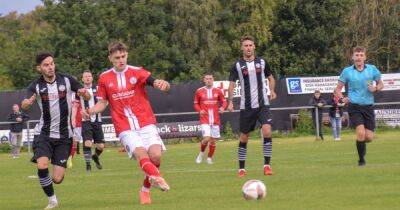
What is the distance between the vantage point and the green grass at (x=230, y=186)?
39.7ft

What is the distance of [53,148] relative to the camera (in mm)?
Result: 13266

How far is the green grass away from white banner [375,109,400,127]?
17.0 meters

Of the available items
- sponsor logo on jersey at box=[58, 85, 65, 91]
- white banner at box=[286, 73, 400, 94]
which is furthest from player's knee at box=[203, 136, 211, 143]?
white banner at box=[286, 73, 400, 94]

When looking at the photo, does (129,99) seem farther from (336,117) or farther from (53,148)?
(336,117)

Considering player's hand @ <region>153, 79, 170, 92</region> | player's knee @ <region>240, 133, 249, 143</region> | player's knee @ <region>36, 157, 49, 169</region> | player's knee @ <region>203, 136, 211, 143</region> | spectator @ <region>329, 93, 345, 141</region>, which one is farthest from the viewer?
spectator @ <region>329, 93, 345, 141</region>

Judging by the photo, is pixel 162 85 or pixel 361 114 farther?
pixel 361 114

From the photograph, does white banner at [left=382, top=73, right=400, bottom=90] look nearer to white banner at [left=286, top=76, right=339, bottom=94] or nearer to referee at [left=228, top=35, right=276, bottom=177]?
white banner at [left=286, top=76, right=339, bottom=94]

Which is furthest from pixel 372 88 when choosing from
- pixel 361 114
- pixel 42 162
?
pixel 42 162

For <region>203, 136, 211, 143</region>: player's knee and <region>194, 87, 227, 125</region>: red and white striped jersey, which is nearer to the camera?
<region>203, 136, 211, 143</region>: player's knee

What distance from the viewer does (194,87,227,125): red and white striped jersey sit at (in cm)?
2516

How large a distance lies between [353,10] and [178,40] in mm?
11843

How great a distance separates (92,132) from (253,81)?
276 inches

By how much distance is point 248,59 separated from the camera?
17.0 meters

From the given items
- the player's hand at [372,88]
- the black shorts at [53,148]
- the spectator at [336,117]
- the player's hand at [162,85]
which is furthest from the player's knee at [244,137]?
the spectator at [336,117]
